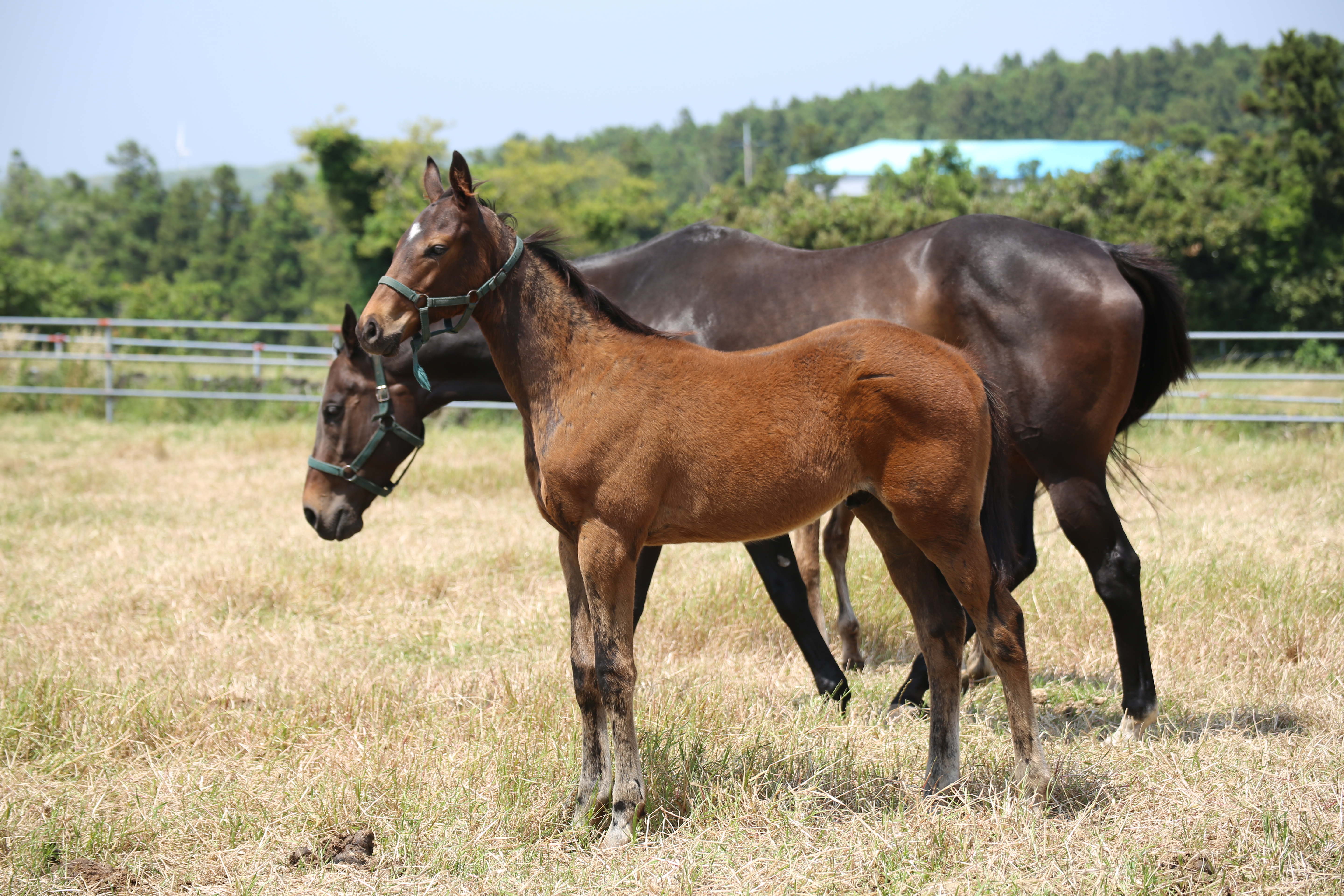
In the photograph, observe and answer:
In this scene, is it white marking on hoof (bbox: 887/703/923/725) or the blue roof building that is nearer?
white marking on hoof (bbox: 887/703/923/725)

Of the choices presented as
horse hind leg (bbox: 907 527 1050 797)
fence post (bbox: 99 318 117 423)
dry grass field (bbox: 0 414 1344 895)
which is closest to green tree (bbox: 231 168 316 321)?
fence post (bbox: 99 318 117 423)

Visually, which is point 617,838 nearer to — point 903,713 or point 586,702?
point 586,702

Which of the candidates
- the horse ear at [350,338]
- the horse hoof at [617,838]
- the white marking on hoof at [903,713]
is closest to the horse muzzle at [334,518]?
the horse ear at [350,338]

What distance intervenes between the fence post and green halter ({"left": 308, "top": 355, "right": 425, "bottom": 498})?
420 inches

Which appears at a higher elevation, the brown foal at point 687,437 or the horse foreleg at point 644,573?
the brown foal at point 687,437

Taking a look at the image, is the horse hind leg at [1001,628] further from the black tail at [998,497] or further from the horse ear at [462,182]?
the horse ear at [462,182]

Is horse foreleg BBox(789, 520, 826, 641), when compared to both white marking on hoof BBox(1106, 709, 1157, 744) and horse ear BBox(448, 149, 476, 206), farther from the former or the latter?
horse ear BBox(448, 149, 476, 206)

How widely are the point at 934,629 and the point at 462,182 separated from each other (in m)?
2.10

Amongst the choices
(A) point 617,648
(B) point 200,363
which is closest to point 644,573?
(A) point 617,648

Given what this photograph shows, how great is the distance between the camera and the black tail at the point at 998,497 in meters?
3.20

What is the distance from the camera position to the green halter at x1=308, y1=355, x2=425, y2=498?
188 inches

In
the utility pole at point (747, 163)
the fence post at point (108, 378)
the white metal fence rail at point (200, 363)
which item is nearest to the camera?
the white metal fence rail at point (200, 363)

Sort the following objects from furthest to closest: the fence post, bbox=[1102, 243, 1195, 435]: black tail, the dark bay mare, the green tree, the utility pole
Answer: the utility pole
the green tree
the fence post
bbox=[1102, 243, 1195, 435]: black tail
the dark bay mare

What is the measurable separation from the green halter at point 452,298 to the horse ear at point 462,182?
211 millimetres
